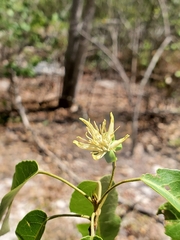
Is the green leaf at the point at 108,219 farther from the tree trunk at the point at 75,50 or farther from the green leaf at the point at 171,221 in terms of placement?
the tree trunk at the point at 75,50

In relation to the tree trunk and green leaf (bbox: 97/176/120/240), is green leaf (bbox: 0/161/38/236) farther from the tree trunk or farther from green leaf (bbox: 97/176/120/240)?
the tree trunk

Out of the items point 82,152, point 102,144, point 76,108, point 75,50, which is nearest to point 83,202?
point 102,144

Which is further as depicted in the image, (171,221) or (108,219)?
(108,219)

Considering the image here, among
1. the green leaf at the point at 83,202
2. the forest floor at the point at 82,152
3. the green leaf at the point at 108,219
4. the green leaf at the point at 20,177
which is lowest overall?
the forest floor at the point at 82,152

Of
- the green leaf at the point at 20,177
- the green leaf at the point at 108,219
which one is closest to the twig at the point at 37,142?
the green leaf at the point at 108,219

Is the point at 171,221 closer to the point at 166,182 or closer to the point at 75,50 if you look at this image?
the point at 166,182

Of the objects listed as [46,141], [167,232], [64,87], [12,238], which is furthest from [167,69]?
[167,232]

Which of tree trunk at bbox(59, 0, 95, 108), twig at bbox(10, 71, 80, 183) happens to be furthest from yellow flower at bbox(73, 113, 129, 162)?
tree trunk at bbox(59, 0, 95, 108)
